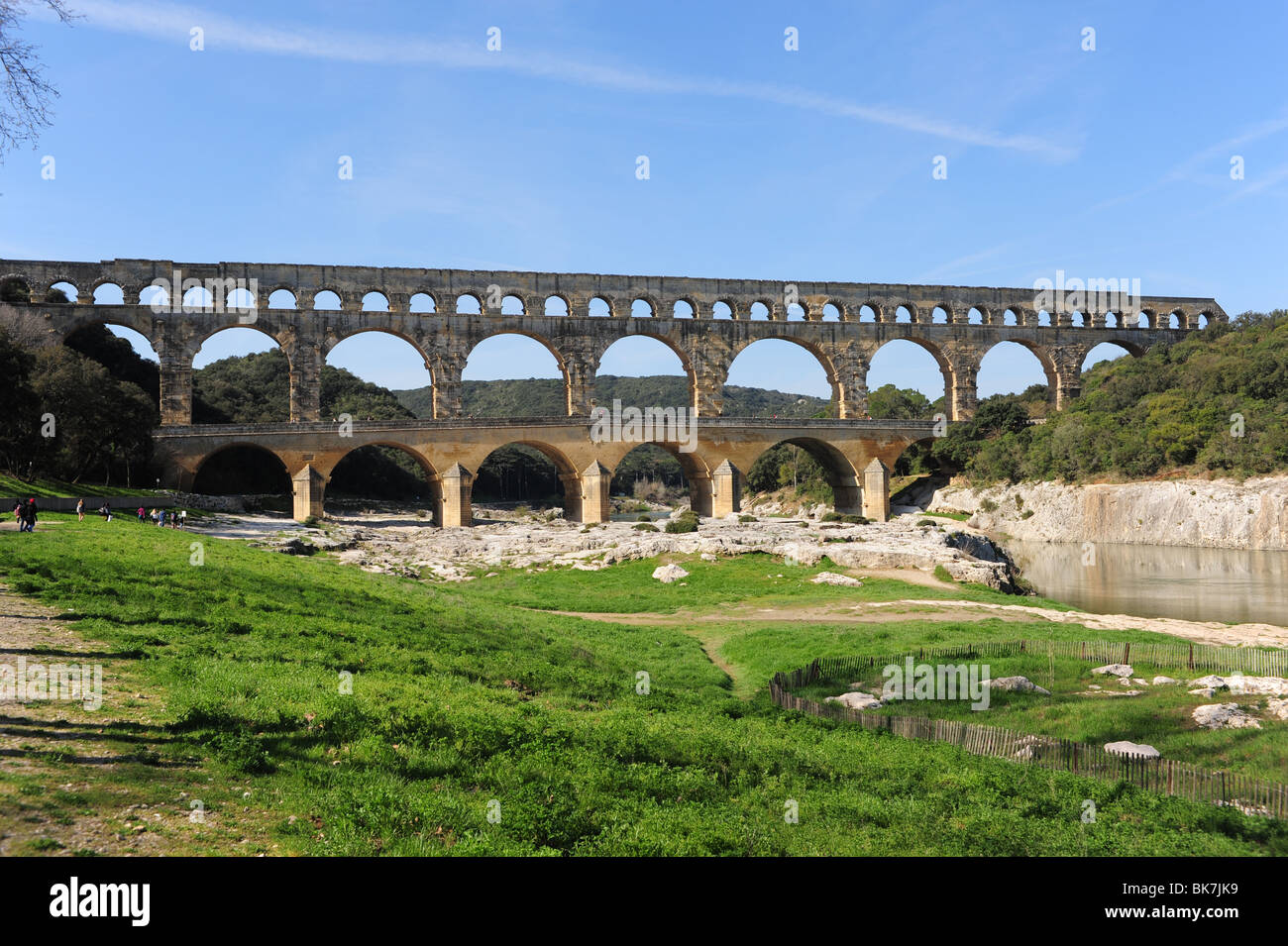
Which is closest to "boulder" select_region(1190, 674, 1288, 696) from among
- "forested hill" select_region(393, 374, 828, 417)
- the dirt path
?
the dirt path

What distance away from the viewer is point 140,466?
1676 inches

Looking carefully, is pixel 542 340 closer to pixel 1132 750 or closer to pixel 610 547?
pixel 610 547

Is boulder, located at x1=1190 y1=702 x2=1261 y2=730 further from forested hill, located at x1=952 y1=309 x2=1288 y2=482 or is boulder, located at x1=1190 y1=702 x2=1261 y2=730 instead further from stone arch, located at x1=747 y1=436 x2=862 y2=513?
forested hill, located at x1=952 y1=309 x2=1288 y2=482

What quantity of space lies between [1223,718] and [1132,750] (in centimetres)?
213

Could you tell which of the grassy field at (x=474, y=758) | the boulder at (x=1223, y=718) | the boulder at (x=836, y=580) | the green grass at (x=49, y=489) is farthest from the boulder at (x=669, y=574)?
the green grass at (x=49, y=489)

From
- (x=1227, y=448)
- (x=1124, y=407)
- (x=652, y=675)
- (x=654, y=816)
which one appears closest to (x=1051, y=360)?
(x=1124, y=407)

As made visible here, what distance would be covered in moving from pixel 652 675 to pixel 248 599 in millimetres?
6494

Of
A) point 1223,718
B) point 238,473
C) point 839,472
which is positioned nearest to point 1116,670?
point 1223,718

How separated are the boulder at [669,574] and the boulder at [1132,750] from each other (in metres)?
16.9

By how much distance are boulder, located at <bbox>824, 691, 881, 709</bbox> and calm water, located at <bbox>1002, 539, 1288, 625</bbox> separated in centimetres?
1554

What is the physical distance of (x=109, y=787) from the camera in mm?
5656

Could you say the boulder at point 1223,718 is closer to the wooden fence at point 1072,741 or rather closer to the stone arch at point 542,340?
the wooden fence at point 1072,741

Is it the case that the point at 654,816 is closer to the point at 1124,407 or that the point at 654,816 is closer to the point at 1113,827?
the point at 1113,827
